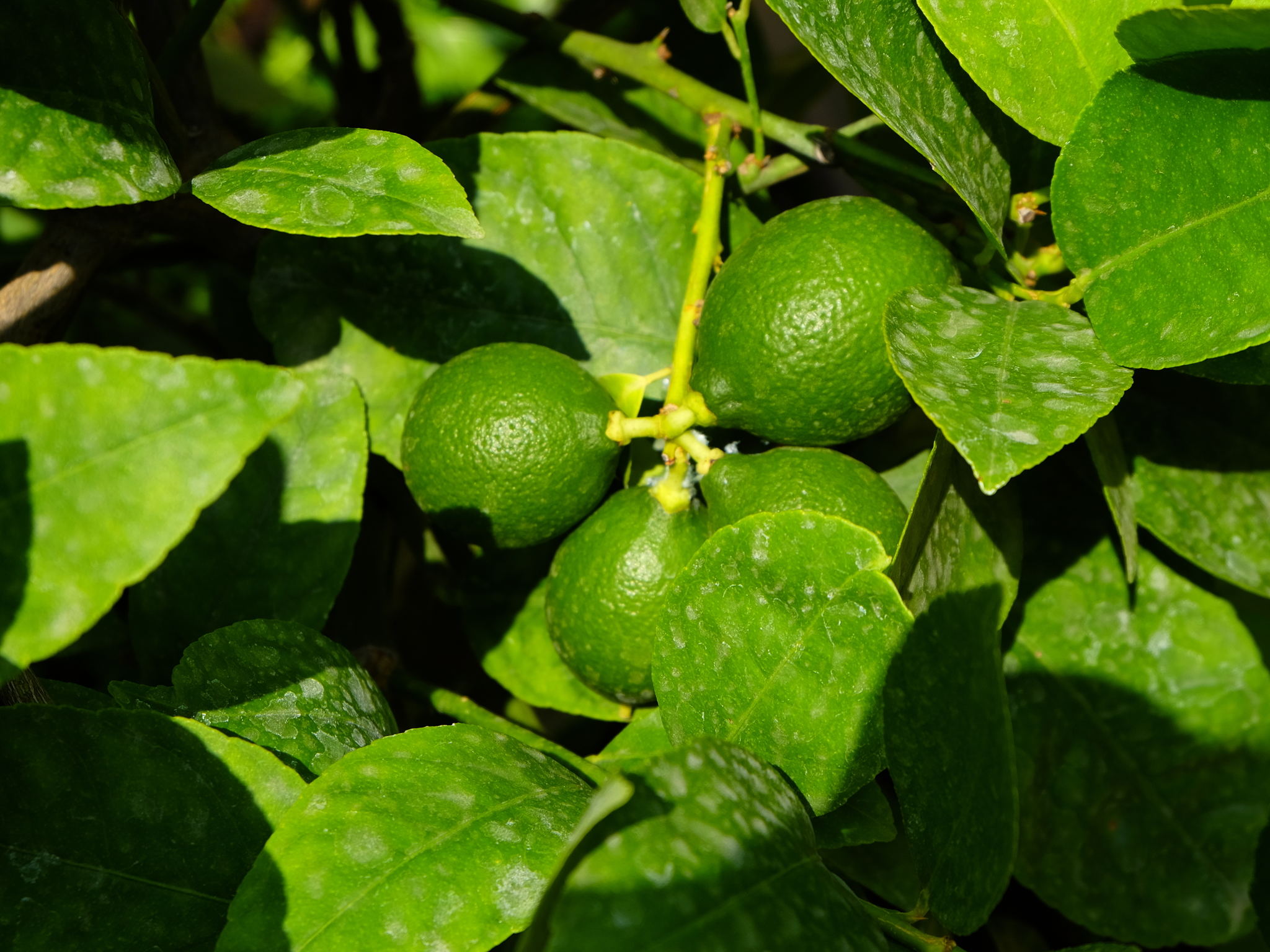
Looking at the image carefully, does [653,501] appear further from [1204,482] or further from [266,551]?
[1204,482]

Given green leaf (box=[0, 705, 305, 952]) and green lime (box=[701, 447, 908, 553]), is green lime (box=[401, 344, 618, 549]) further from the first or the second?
green leaf (box=[0, 705, 305, 952])

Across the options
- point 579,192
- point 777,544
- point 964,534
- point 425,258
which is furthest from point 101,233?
point 964,534

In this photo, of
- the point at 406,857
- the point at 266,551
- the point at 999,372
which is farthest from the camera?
the point at 266,551

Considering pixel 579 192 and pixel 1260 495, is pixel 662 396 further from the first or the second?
pixel 1260 495

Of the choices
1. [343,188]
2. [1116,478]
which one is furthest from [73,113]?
[1116,478]

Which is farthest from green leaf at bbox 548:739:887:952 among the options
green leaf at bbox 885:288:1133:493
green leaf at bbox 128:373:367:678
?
green leaf at bbox 128:373:367:678
